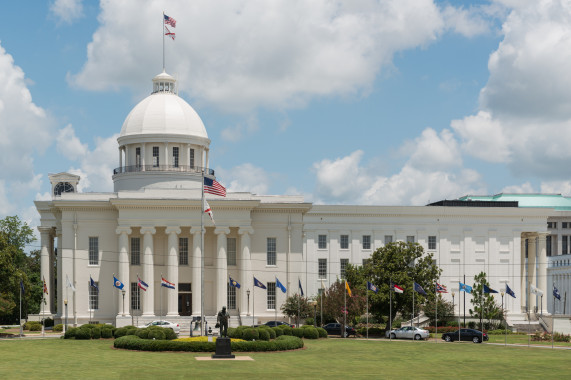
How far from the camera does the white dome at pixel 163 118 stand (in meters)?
94.6

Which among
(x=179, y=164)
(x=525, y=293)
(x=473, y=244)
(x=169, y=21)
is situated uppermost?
(x=169, y=21)

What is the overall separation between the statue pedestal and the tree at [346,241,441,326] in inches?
1321

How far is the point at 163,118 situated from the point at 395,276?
33.3 meters

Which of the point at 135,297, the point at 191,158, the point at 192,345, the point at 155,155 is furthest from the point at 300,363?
the point at 155,155

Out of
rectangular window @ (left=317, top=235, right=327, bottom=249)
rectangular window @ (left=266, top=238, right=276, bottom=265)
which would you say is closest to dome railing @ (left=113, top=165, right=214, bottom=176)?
rectangular window @ (left=266, top=238, right=276, bottom=265)

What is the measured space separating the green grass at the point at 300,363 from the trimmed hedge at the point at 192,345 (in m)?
1.13

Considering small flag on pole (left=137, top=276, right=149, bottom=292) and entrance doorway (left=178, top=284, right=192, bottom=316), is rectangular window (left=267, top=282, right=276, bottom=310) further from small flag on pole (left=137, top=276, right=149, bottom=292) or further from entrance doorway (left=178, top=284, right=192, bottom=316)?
small flag on pole (left=137, top=276, right=149, bottom=292)

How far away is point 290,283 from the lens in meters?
89.3

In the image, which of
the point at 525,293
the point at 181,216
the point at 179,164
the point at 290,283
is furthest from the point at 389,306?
the point at 525,293

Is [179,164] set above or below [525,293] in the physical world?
above

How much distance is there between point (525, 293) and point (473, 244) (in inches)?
389

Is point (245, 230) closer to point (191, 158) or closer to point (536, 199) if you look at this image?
point (191, 158)

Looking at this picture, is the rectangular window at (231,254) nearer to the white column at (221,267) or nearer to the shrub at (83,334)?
the white column at (221,267)

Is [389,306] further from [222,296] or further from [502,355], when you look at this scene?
[502,355]
